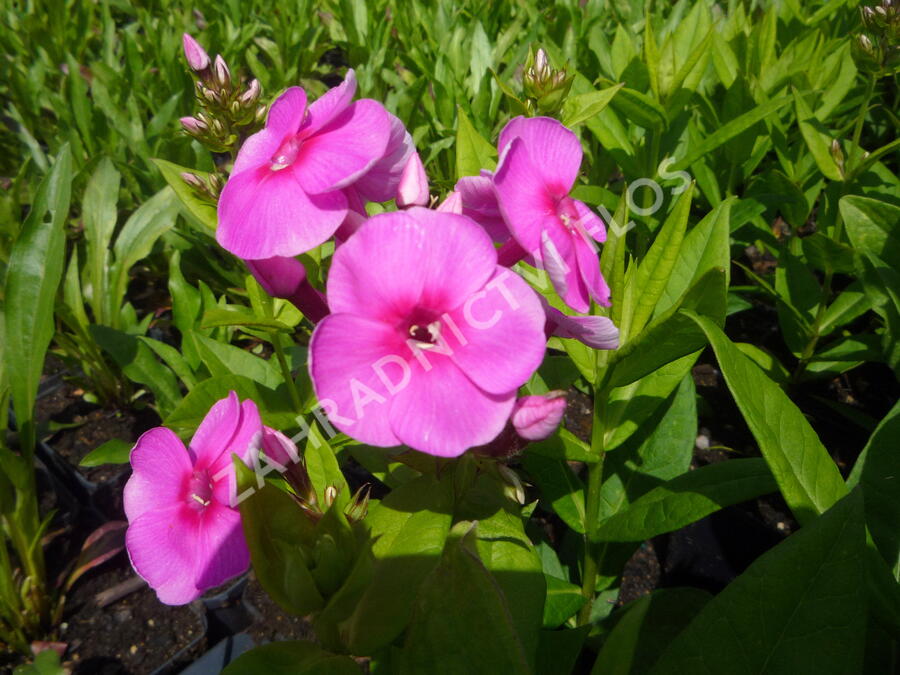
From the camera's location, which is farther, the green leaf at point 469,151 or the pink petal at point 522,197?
the green leaf at point 469,151

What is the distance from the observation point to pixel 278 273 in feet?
2.57

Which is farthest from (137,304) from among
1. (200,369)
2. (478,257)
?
(478,257)

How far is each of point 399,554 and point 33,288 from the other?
1.22 meters

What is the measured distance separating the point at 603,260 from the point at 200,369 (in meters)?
1.29

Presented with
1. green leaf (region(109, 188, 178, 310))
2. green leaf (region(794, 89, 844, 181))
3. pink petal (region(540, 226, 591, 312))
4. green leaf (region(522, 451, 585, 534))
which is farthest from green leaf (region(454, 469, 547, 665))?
green leaf (region(109, 188, 178, 310))

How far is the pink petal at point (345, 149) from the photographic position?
0.74 metres

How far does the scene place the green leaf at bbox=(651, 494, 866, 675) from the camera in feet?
2.28

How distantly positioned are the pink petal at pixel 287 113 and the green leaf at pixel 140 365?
49.8 inches

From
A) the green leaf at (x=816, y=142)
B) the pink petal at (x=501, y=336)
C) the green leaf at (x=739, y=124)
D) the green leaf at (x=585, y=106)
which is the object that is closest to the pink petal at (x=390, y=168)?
the pink petal at (x=501, y=336)

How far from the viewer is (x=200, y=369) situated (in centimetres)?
190

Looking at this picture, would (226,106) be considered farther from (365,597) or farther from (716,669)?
(716,669)

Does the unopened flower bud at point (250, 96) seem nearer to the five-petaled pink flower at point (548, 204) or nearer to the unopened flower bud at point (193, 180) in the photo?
the unopened flower bud at point (193, 180)

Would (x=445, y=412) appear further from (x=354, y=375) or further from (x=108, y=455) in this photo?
(x=108, y=455)

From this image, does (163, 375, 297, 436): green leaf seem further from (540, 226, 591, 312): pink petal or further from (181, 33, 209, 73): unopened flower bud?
(540, 226, 591, 312): pink petal
